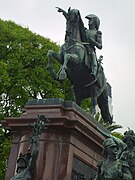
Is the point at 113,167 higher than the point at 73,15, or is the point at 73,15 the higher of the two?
the point at 73,15

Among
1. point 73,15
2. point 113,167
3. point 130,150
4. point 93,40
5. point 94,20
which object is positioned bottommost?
point 113,167

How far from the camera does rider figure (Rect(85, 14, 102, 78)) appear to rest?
14.2 m

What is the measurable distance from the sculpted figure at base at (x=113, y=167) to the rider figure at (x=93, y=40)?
4939 millimetres

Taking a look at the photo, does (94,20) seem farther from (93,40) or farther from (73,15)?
(73,15)

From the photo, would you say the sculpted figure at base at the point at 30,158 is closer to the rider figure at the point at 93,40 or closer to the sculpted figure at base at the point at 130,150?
the sculpted figure at base at the point at 130,150

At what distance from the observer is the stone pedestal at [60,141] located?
397 inches

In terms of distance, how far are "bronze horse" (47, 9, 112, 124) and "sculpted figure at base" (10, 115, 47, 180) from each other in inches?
152

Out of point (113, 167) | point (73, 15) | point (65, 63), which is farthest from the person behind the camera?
point (73, 15)

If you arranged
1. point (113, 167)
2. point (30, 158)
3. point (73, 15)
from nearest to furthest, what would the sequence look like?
point (113, 167) → point (30, 158) → point (73, 15)

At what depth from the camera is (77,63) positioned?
13680 mm

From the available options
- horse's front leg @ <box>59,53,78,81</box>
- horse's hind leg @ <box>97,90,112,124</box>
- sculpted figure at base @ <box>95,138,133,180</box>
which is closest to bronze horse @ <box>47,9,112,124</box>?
horse's front leg @ <box>59,53,78,81</box>

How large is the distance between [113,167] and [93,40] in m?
6.68

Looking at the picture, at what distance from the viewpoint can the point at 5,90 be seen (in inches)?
943

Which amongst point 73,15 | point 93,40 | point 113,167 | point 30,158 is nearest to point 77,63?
point 93,40
